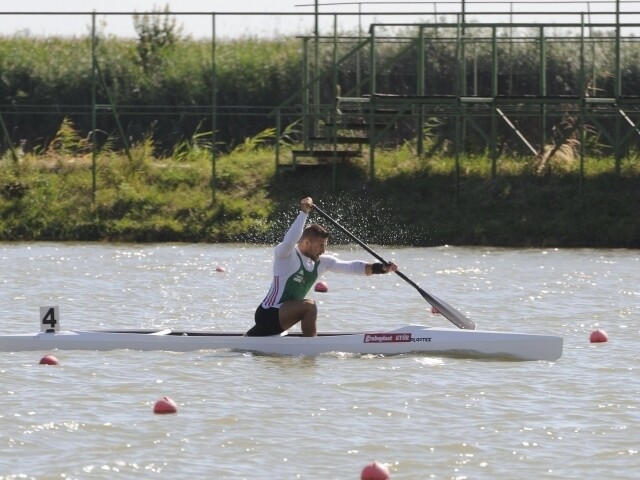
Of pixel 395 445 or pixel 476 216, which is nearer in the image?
pixel 395 445

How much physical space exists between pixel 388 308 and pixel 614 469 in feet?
28.2

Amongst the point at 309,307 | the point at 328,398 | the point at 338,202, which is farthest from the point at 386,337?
the point at 338,202

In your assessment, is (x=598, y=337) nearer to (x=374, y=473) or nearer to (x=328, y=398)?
(x=328, y=398)

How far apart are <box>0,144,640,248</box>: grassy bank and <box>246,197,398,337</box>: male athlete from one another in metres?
11.4

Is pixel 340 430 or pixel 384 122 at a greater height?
pixel 384 122

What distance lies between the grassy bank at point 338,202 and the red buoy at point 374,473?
1621 cm

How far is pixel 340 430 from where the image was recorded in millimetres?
10805

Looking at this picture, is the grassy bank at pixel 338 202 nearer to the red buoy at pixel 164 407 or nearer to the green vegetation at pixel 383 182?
the green vegetation at pixel 383 182

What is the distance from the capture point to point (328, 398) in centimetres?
1205

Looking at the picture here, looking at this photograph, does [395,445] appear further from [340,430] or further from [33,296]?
[33,296]

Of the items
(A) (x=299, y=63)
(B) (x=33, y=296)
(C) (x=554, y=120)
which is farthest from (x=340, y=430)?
(A) (x=299, y=63)

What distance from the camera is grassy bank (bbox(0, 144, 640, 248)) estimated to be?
25500 millimetres

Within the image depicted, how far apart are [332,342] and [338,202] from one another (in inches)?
496

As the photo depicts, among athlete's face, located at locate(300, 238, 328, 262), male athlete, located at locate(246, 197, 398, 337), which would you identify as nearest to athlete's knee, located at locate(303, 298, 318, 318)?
male athlete, located at locate(246, 197, 398, 337)
